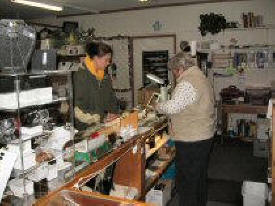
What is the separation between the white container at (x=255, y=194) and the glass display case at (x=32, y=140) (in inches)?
88.9

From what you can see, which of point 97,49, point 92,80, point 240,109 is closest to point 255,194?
point 92,80

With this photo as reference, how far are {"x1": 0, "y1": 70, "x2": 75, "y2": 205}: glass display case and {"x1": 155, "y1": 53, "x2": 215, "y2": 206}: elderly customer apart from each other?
1241 millimetres

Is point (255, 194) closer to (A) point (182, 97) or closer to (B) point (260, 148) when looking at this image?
(A) point (182, 97)

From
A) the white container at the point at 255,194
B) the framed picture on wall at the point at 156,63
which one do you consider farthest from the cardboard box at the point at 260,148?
the framed picture on wall at the point at 156,63

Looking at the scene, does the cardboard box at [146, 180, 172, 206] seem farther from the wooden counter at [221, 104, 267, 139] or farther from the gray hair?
the wooden counter at [221, 104, 267, 139]

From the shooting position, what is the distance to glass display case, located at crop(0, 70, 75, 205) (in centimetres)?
178

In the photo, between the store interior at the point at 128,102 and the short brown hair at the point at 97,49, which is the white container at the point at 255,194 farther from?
the short brown hair at the point at 97,49

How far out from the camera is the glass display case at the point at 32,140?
1.78m

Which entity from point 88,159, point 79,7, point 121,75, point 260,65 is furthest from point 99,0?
point 88,159

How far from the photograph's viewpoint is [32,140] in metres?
2.04

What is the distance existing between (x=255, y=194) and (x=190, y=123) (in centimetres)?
117

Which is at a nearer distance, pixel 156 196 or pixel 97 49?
pixel 97 49

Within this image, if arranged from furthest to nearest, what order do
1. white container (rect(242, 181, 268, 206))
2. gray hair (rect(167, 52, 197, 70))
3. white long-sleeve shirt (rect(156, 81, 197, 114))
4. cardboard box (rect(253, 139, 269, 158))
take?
cardboard box (rect(253, 139, 269, 158))
white container (rect(242, 181, 268, 206))
gray hair (rect(167, 52, 197, 70))
white long-sleeve shirt (rect(156, 81, 197, 114))

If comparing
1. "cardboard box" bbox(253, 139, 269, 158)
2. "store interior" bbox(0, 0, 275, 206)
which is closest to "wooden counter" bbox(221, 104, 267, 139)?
"store interior" bbox(0, 0, 275, 206)
